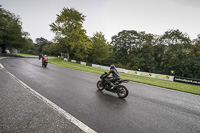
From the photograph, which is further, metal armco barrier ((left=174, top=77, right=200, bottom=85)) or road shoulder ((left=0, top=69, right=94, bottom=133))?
metal armco barrier ((left=174, top=77, right=200, bottom=85))

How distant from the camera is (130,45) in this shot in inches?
1660

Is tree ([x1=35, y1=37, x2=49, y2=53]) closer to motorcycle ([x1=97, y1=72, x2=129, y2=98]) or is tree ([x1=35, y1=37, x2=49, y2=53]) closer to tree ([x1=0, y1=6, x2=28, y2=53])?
tree ([x1=0, y1=6, x2=28, y2=53])

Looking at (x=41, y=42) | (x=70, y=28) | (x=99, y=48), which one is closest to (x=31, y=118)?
(x=70, y=28)

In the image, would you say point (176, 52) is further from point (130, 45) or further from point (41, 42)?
point (41, 42)

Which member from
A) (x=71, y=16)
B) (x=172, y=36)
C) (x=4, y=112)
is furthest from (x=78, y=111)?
(x=172, y=36)

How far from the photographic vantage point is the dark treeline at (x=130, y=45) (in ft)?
102

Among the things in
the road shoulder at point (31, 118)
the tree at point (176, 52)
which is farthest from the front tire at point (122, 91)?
the tree at point (176, 52)

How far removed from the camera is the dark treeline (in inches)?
1228

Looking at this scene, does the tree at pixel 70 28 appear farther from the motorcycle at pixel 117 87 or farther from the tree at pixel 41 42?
the tree at pixel 41 42

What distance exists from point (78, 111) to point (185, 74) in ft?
120

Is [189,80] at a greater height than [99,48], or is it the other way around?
[99,48]

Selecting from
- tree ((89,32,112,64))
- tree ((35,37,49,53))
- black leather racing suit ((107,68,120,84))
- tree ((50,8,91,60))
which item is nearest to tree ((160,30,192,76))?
tree ((89,32,112,64))

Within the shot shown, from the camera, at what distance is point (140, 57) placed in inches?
1524

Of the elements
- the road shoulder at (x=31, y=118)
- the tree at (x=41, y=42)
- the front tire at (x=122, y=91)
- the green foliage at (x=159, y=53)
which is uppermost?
the tree at (x=41, y=42)
